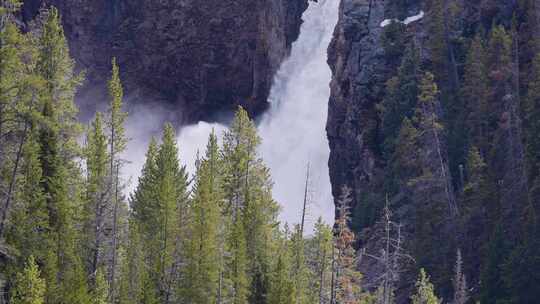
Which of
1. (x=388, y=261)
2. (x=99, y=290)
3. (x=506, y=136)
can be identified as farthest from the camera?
(x=506, y=136)

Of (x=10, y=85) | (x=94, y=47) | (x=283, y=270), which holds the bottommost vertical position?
(x=283, y=270)

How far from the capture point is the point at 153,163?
41062 millimetres

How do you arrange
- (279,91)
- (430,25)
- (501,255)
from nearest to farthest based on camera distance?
1. (501,255)
2. (430,25)
3. (279,91)

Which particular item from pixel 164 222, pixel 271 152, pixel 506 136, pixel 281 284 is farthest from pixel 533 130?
pixel 271 152

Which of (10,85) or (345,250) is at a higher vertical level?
(10,85)

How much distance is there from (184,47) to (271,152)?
15359 millimetres

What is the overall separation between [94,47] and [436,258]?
5264 centimetres

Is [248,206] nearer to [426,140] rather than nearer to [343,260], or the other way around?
[343,260]

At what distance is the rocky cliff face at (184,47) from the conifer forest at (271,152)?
0.21 m

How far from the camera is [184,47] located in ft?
285

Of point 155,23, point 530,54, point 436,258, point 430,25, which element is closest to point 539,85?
point 530,54

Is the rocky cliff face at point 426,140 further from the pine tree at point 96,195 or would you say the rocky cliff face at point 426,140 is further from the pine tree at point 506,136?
the pine tree at point 96,195

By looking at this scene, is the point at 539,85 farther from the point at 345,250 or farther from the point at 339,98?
the point at 339,98

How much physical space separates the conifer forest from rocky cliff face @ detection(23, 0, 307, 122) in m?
0.21
